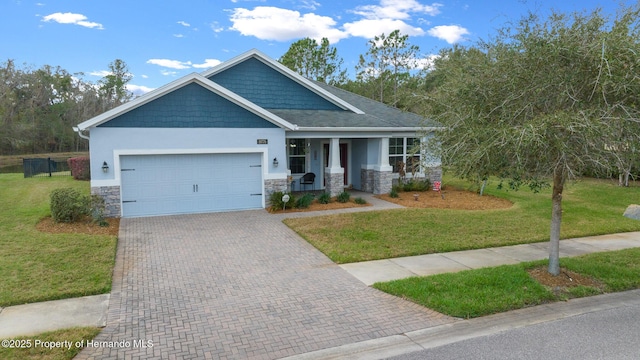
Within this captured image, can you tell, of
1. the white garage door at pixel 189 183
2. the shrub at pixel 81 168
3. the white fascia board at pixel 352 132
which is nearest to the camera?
the white garage door at pixel 189 183

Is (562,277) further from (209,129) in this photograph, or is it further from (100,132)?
(100,132)

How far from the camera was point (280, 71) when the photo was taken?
1669 cm

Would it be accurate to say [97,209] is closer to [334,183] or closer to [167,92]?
[167,92]

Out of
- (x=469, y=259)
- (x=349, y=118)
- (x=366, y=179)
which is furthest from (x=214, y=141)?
(x=469, y=259)

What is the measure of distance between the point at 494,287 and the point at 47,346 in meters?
6.36

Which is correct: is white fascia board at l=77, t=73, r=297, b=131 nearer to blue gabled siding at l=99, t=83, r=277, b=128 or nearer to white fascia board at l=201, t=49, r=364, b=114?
blue gabled siding at l=99, t=83, r=277, b=128

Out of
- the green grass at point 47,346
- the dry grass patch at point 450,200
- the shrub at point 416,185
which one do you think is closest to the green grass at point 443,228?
the dry grass patch at point 450,200

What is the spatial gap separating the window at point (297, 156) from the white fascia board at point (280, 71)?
2264mm

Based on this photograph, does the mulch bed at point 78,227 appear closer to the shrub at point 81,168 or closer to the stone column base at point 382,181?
the stone column base at point 382,181

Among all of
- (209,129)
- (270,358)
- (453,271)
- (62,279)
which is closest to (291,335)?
(270,358)

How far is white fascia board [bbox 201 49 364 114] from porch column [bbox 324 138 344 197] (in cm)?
274

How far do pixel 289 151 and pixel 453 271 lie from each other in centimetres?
1059

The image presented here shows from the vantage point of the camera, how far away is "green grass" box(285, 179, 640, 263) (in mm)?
9078

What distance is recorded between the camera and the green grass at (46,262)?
6324 millimetres
